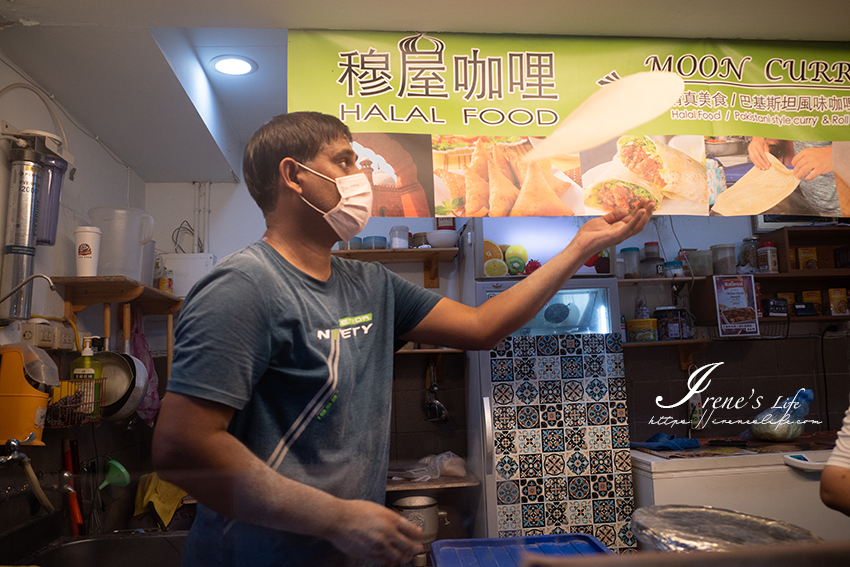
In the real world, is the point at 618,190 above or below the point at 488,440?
above

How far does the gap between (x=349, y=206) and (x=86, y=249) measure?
80.4 inches

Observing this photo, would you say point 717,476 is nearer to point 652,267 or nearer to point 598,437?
point 598,437

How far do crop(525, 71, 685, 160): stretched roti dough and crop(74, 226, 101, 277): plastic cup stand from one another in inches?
83.7

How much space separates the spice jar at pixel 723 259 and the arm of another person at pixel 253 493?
151 inches

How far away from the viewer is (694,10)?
189 cm

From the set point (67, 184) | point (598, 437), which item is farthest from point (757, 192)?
point (67, 184)

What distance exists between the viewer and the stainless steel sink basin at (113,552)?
1.34m

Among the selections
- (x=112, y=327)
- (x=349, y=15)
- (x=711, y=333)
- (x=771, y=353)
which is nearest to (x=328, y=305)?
(x=349, y=15)

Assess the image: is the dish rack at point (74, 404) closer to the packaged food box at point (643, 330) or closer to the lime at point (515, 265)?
the lime at point (515, 265)

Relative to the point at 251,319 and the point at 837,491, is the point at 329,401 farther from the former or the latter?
the point at 837,491

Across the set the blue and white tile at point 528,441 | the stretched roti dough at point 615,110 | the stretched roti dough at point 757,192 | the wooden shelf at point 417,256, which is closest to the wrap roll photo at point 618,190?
the stretched roti dough at point 615,110

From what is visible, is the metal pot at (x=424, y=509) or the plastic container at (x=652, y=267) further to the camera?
the plastic container at (x=652, y=267)

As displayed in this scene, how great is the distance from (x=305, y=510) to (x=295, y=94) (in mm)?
1454

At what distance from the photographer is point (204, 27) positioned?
198cm
